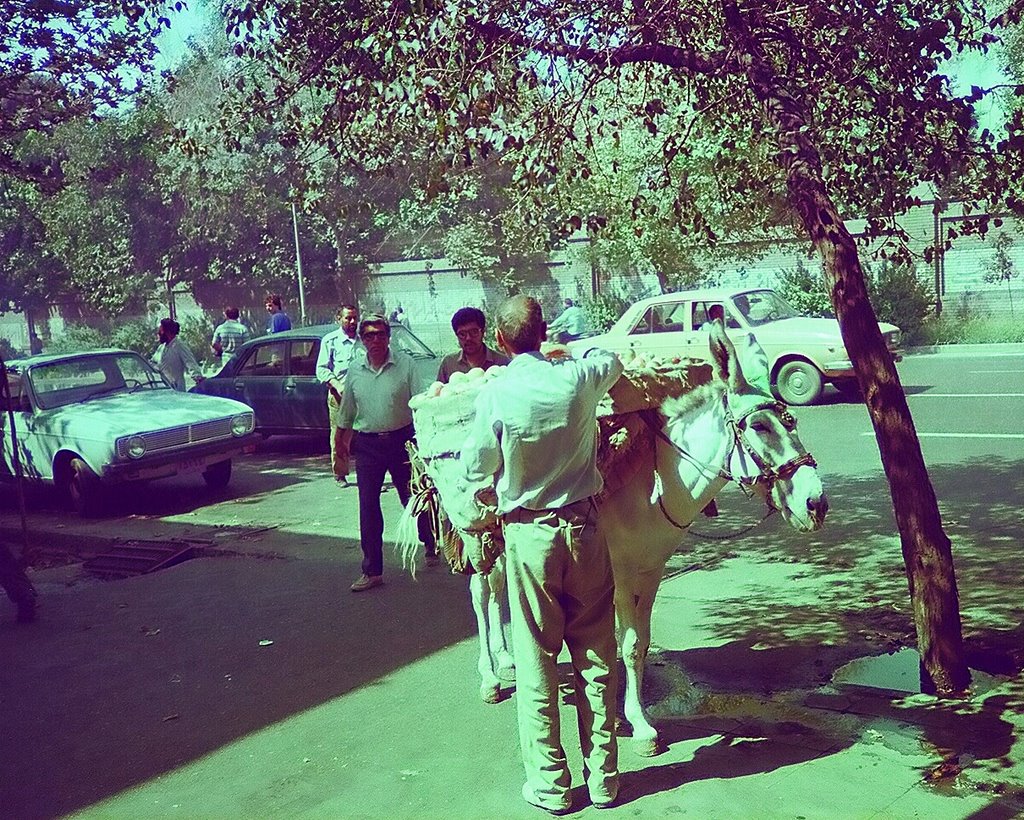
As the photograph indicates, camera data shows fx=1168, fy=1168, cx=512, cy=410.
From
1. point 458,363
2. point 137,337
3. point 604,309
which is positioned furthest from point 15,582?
point 137,337

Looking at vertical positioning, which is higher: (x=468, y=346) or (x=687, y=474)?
(x=468, y=346)

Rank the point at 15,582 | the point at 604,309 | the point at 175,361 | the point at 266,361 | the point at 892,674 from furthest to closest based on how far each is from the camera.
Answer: the point at 604,309 < the point at 266,361 < the point at 175,361 < the point at 15,582 < the point at 892,674

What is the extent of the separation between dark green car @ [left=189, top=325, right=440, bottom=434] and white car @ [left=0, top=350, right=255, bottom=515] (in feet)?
6.73

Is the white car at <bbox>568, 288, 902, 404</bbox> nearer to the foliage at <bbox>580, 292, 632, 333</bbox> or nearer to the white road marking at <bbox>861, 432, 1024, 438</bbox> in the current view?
the white road marking at <bbox>861, 432, 1024, 438</bbox>

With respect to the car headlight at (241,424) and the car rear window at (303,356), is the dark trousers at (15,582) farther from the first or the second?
the car rear window at (303,356)

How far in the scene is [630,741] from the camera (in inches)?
211

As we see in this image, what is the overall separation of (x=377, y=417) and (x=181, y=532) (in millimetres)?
4179

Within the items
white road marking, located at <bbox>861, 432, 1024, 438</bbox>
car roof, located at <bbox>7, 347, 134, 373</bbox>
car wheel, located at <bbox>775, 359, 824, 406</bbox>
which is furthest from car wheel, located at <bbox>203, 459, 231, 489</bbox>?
white road marking, located at <bbox>861, 432, 1024, 438</bbox>

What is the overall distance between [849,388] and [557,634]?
1380cm

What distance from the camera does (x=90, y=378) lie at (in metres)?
14.0

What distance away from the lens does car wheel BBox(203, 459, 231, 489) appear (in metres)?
13.8

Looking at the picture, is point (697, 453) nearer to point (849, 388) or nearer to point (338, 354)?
point (338, 354)

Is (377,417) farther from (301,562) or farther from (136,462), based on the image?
(136,462)

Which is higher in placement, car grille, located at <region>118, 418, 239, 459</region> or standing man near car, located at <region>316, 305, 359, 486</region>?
standing man near car, located at <region>316, 305, 359, 486</region>
